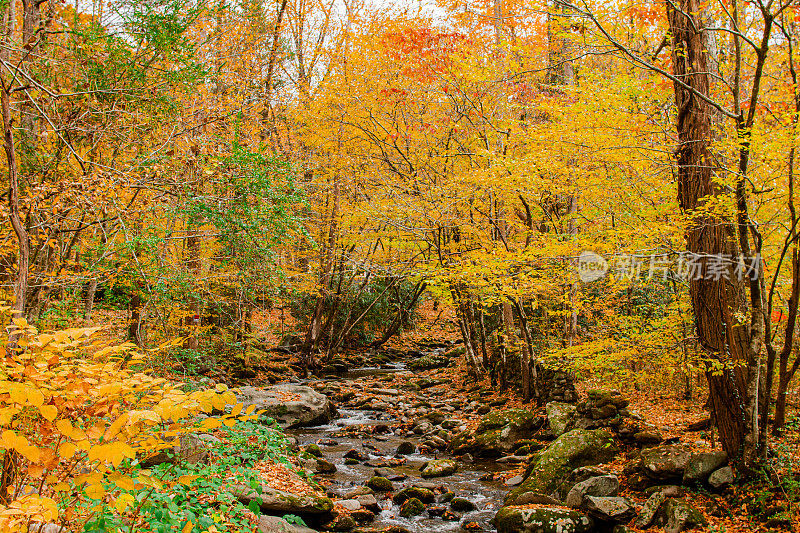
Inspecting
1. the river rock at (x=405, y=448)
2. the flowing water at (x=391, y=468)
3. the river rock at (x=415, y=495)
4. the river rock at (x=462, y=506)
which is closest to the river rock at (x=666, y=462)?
the flowing water at (x=391, y=468)

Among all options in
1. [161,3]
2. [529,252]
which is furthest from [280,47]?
[529,252]

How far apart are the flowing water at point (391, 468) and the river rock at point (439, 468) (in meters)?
0.10

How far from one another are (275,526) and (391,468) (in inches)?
151

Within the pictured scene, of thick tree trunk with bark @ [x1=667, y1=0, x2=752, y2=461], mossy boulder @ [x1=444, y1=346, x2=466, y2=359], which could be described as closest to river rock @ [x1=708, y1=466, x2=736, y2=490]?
thick tree trunk with bark @ [x1=667, y1=0, x2=752, y2=461]

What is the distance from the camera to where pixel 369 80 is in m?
12.7

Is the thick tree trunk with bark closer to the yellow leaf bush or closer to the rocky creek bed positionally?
the rocky creek bed

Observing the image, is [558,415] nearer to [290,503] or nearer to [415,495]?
[415,495]

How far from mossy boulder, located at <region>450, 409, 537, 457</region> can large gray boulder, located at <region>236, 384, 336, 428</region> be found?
10.6 feet

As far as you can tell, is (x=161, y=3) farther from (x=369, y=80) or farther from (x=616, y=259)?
(x=616, y=259)

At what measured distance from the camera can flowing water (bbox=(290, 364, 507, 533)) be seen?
636cm

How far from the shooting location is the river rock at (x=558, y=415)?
342 inches

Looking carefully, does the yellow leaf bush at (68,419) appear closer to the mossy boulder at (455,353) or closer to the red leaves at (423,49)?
the red leaves at (423,49)

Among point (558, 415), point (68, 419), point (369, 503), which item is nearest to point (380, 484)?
point (369, 503)

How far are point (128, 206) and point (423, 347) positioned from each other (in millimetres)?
16857
